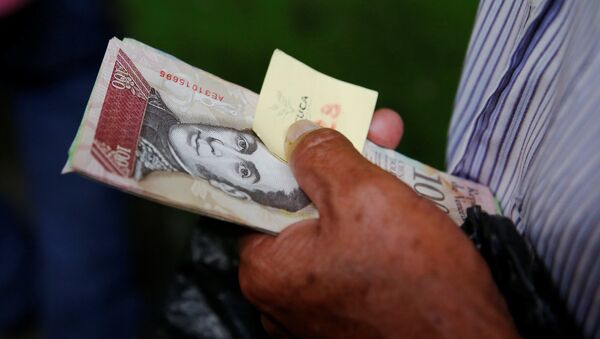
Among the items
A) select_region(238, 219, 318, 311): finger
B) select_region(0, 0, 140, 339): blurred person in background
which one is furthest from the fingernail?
select_region(0, 0, 140, 339): blurred person in background

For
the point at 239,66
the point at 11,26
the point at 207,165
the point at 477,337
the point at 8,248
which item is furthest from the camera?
the point at 239,66

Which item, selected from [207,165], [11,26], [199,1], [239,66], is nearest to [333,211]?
[207,165]

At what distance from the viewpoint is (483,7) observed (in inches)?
29.7

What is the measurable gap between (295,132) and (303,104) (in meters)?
0.08

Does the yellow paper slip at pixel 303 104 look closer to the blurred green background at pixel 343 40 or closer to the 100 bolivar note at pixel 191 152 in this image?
the 100 bolivar note at pixel 191 152

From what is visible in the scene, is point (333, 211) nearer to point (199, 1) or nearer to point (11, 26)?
point (11, 26)

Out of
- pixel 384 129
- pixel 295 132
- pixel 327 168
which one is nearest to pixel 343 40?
pixel 384 129

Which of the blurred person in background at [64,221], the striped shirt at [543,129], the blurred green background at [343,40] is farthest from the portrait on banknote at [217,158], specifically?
the blurred green background at [343,40]

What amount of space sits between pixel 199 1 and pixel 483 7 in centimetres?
114

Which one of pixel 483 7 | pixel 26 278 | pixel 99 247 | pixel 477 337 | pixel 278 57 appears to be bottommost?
pixel 26 278

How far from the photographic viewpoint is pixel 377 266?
581mm

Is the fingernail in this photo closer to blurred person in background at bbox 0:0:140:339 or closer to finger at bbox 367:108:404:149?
finger at bbox 367:108:404:149

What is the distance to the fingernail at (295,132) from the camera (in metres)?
0.74

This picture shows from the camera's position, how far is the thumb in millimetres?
610
